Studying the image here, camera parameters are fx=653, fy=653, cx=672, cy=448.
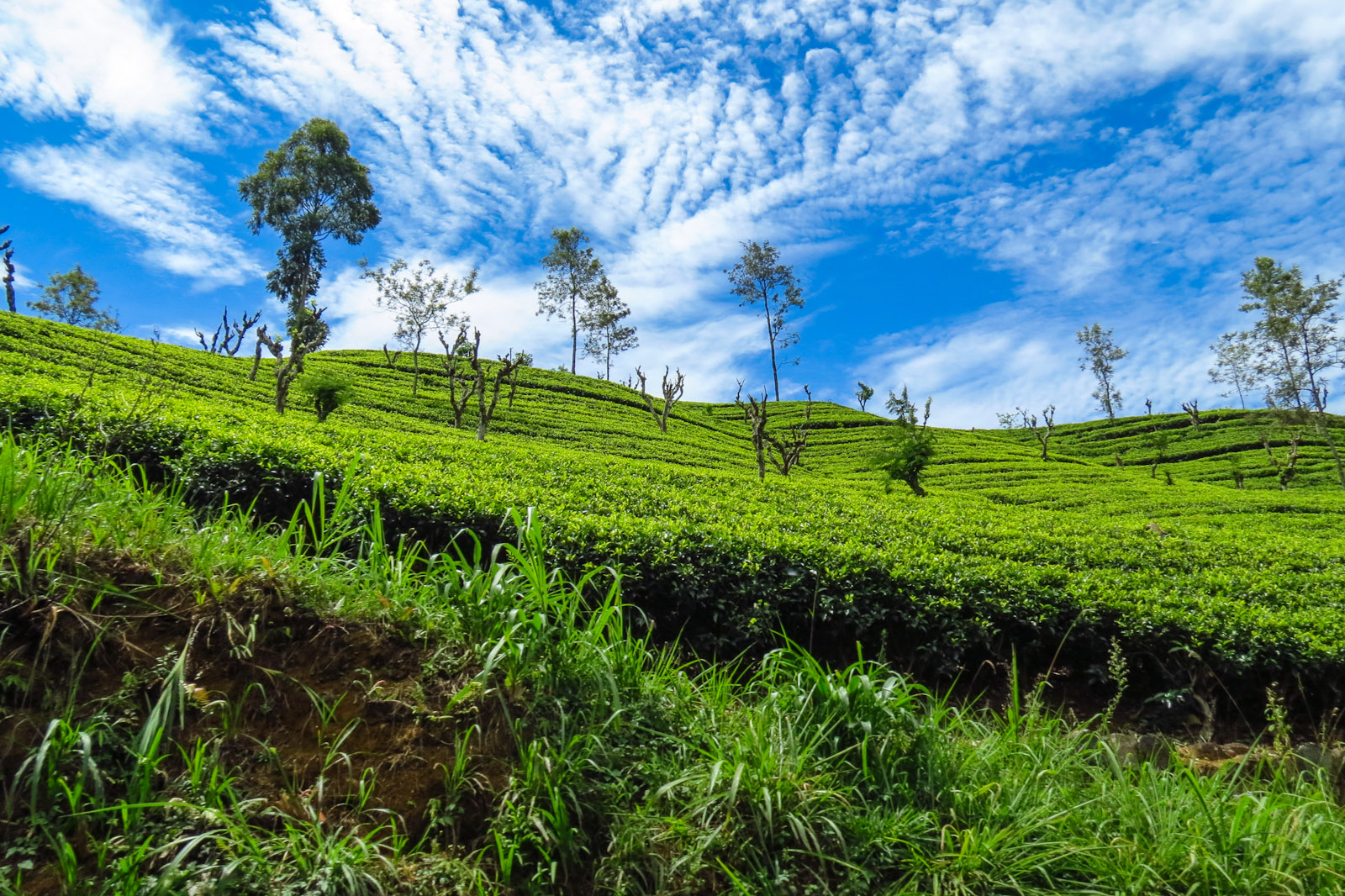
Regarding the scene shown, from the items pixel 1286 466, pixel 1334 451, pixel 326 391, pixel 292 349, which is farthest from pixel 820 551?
pixel 1286 466

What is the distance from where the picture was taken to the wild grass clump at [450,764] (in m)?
2.02

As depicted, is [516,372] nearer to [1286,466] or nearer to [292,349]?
[292,349]

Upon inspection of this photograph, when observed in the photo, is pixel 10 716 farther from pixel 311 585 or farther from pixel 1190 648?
pixel 1190 648

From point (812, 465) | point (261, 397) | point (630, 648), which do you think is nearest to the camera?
point (630, 648)

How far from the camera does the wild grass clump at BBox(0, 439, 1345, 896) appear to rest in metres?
2.02

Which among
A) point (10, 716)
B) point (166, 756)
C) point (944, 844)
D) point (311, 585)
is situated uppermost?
point (311, 585)

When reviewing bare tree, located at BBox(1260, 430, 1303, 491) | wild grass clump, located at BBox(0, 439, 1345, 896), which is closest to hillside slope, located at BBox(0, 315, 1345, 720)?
wild grass clump, located at BBox(0, 439, 1345, 896)

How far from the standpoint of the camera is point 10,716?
6.86 ft

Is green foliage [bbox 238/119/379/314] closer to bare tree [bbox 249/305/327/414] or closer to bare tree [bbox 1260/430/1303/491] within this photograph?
bare tree [bbox 249/305/327/414]

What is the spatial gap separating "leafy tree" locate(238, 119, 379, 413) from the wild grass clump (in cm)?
4291

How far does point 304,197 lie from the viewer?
137 ft

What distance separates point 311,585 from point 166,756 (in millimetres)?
843

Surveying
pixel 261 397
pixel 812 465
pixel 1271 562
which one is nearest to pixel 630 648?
pixel 1271 562

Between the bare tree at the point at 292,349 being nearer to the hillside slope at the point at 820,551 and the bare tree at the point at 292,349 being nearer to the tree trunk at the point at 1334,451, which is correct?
the hillside slope at the point at 820,551
